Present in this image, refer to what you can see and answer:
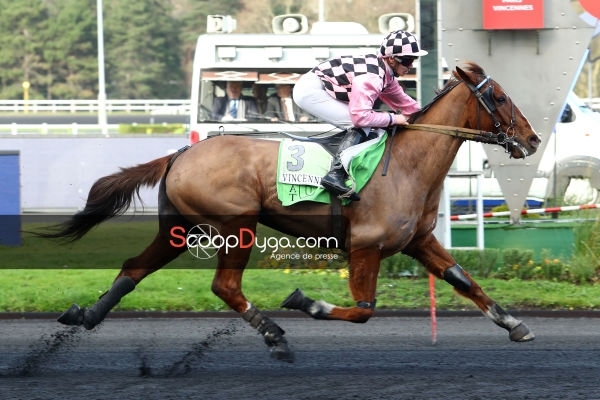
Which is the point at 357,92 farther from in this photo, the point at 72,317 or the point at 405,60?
the point at 72,317

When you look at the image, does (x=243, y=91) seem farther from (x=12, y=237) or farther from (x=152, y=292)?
(x=152, y=292)

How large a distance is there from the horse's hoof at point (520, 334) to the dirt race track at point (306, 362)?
114 millimetres

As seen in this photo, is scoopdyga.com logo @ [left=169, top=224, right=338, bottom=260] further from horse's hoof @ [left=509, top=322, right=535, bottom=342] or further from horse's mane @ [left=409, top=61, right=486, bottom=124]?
horse's hoof @ [left=509, top=322, right=535, bottom=342]

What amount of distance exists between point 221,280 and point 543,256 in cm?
503

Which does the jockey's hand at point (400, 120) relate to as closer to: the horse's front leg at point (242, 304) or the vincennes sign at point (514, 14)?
the horse's front leg at point (242, 304)

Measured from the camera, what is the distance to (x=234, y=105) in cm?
1486

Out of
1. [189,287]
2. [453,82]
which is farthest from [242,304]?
[189,287]

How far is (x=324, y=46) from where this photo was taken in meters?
15.2

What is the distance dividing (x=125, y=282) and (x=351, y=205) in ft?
4.95

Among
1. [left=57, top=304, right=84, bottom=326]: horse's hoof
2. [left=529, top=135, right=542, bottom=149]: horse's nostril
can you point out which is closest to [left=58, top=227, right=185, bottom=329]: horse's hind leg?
[left=57, top=304, right=84, bottom=326]: horse's hoof

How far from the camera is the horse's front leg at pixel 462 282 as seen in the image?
7.23 meters

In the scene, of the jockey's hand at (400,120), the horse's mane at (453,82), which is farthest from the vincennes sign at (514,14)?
the jockey's hand at (400,120)

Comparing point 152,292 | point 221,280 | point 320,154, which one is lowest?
point 152,292

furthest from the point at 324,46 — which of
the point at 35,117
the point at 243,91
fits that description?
the point at 35,117
